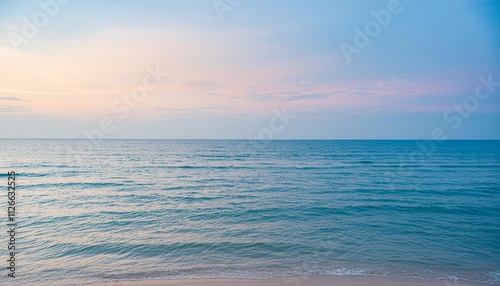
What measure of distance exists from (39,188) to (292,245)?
83.6 ft

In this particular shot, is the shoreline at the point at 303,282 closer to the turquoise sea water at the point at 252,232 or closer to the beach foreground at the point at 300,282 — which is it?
the beach foreground at the point at 300,282

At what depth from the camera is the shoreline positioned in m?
9.29

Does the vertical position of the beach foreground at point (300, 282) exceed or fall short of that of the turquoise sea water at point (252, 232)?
it falls short

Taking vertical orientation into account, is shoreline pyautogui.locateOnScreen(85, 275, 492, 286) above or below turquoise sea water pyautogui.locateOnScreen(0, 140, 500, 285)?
below

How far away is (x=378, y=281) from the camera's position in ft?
31.1

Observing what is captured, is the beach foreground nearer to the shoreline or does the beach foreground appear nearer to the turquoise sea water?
the shoreline

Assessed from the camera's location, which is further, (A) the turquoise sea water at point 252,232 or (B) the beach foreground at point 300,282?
(A) the turquoise sea water at point 252,232

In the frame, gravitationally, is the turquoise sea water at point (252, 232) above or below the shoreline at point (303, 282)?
above

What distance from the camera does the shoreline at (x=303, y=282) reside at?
9.29 meters

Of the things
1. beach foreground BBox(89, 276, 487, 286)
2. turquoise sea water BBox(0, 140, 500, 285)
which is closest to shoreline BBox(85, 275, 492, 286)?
beach foreground BBox(89, 276, 487, 286)

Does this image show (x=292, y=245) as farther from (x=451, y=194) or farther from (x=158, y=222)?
(x=451, y=194)

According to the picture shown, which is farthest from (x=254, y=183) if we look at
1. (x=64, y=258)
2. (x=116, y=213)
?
(x=64, y=258)

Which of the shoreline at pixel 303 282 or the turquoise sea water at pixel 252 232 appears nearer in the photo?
the shoreline at pixel 303 282

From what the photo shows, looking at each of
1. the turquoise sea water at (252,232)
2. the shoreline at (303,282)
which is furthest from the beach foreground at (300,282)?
the turquoise sea water at (252,232)
